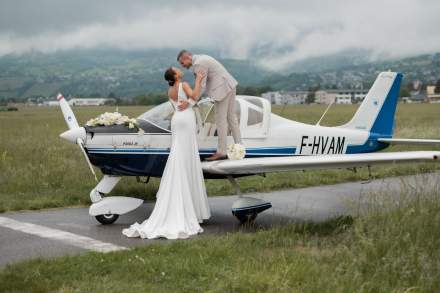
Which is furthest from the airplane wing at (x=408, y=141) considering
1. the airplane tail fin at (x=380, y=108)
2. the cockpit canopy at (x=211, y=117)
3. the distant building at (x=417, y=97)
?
the distant building at (x=417, y=97)

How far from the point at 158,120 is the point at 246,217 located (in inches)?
77.4

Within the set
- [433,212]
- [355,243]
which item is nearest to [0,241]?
[355,243]

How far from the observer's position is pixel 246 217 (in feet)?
29.2

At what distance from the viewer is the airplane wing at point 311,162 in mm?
7621

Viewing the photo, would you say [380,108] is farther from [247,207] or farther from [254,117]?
[247,207]

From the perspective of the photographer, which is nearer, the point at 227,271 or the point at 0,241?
the point at 227,271

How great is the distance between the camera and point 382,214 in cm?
654

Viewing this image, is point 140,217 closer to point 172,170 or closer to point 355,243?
point 172,170

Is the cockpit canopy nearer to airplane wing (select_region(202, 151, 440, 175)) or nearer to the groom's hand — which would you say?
the groom's hand

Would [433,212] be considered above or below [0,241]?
above

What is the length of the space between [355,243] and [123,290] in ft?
8.08

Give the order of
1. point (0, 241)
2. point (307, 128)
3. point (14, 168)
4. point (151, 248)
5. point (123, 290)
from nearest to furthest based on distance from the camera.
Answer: point (123, 290) → point (151, 248) → point (0, 241) → point (307, 128) → point (14, 168)

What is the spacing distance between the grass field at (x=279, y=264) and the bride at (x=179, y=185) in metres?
0.93

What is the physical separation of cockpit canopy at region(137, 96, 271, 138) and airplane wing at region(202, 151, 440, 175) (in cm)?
76
